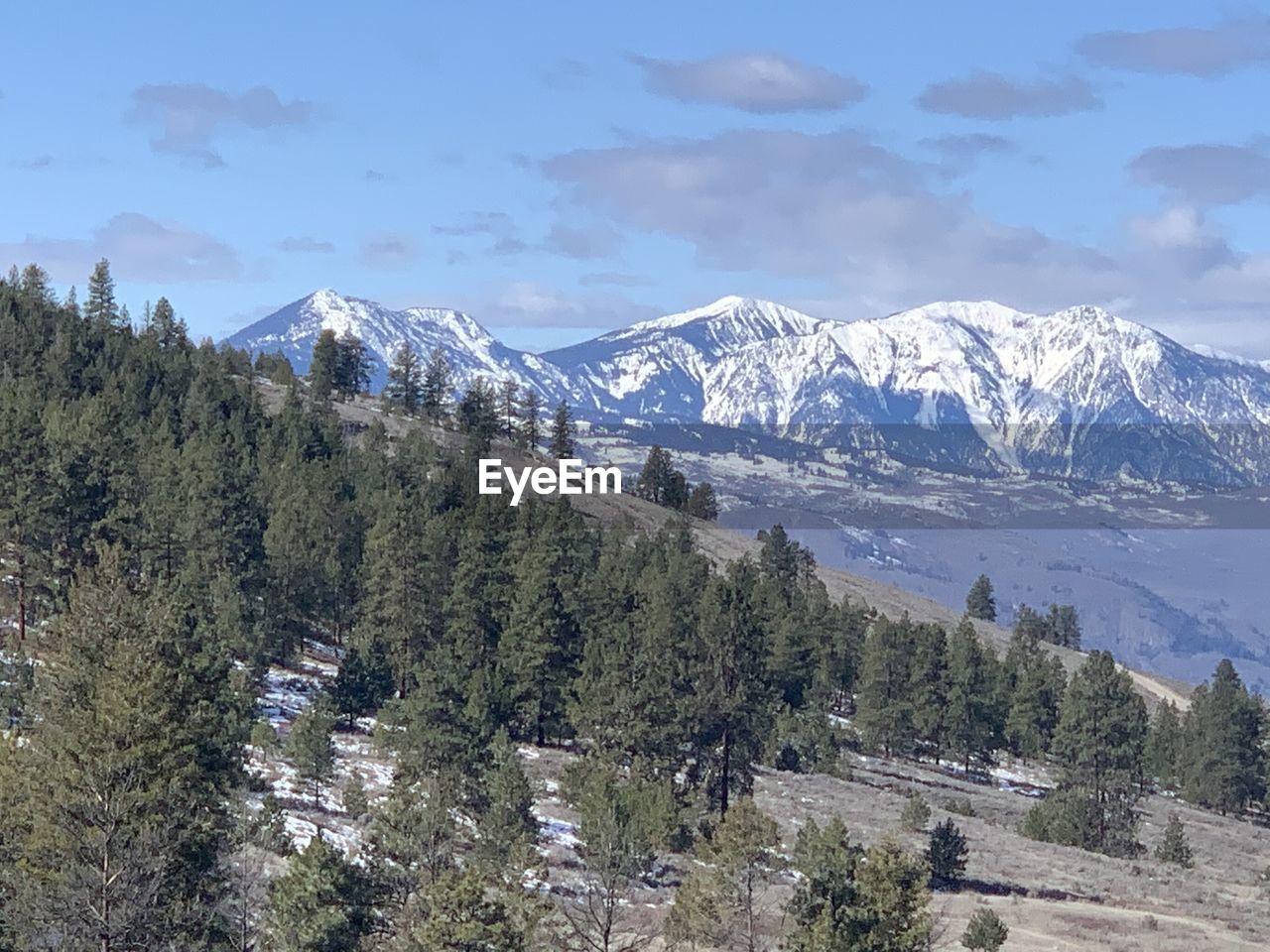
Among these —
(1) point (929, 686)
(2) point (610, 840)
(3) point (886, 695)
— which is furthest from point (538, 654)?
(1) point (929, 686)

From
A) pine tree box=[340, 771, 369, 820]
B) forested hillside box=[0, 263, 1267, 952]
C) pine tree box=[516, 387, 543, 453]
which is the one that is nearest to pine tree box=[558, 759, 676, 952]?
forested hillside box=[0, 263, 1267, 952]

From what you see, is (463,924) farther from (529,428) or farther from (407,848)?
(529,428)

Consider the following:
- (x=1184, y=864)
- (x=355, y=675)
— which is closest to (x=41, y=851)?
(x=355, y=675)

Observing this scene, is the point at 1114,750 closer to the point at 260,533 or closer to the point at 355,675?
the point at 355,675

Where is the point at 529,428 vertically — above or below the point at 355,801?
above

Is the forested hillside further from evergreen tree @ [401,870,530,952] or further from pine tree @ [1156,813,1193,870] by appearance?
pine tree @ [1156,813,1193,870]

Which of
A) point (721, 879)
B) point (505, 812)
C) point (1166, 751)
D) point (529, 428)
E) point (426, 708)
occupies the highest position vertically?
point (529, 428)

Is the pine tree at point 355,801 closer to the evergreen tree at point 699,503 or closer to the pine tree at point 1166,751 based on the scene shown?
the pine tree at point 1166,751
